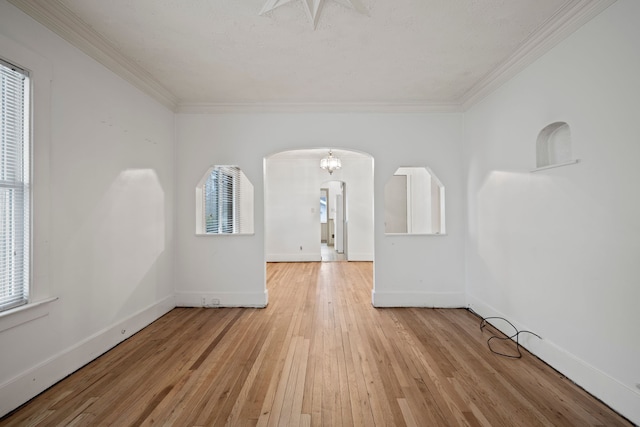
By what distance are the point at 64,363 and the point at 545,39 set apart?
4854mm

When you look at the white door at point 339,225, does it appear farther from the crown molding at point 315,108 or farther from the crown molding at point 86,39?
the crown molding at point 86,39

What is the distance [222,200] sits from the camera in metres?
6.00

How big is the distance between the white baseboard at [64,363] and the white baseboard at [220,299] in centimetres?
61

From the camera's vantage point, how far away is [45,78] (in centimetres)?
209

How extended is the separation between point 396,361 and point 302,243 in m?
5.44

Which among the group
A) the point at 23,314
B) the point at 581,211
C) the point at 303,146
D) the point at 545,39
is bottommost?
the point at 23,314

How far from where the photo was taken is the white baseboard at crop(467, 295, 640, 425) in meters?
1.78

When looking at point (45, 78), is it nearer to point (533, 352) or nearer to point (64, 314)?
point (64, 314)

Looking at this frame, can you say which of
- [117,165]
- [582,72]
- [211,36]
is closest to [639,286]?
[582,72]

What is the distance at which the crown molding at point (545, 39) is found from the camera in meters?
2.00

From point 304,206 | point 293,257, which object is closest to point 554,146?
point 304,206

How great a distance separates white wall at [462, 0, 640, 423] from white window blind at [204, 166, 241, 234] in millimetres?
4649

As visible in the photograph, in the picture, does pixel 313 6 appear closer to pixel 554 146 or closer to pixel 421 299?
pixel 554 146

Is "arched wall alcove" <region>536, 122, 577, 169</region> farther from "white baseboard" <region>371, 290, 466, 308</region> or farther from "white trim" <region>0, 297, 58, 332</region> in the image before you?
"white trim" <region>0, 297, 58, 332</region>
